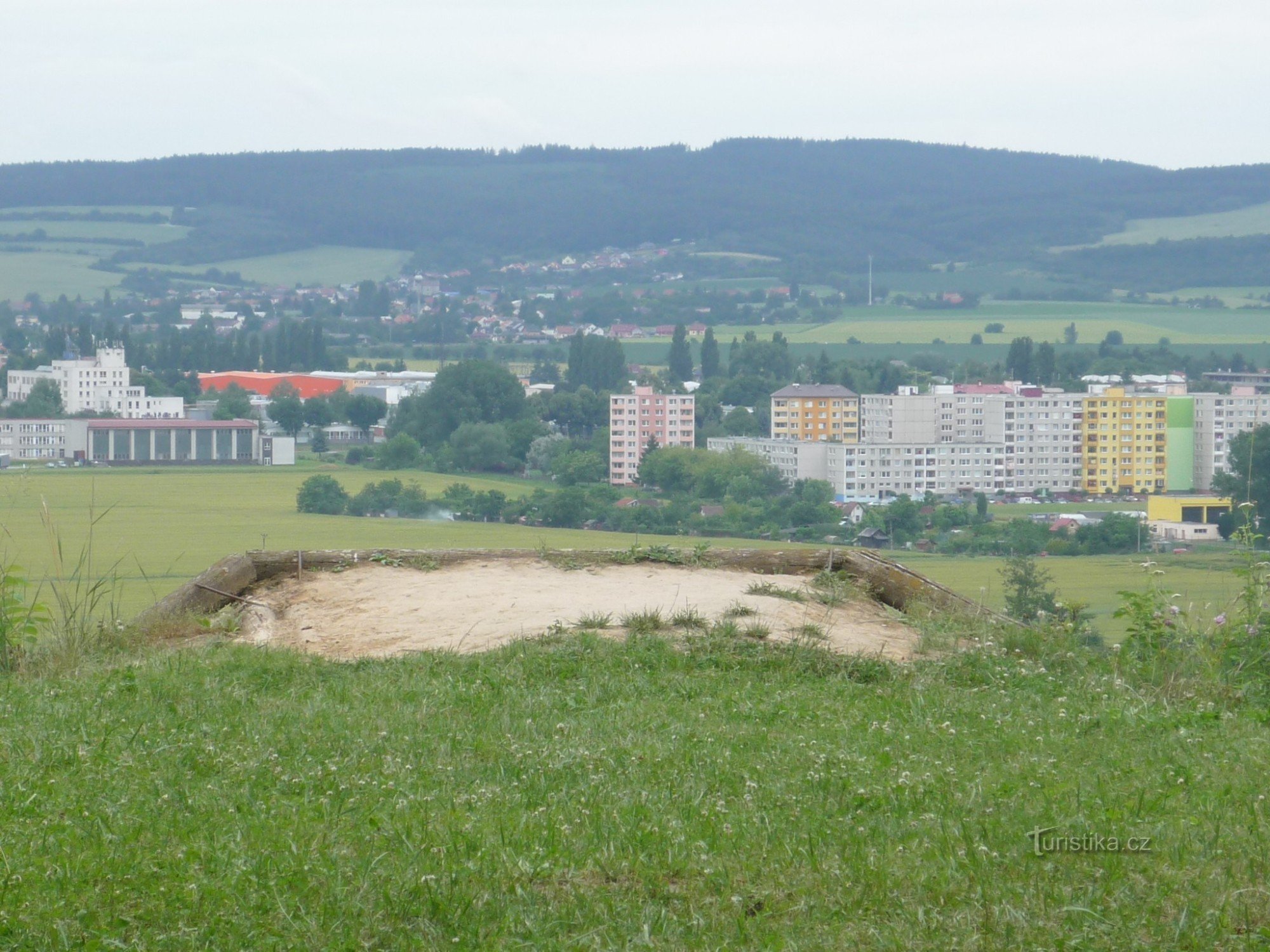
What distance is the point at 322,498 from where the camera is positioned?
2575 cm

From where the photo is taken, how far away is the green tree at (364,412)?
4884 cm

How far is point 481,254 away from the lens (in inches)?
7436

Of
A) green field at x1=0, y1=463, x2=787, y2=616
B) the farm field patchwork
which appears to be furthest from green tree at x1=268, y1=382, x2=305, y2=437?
the farm field patchwork

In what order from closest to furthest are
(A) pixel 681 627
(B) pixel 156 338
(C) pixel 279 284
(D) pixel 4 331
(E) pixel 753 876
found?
1. (E) pixel 753 876
2. (A) pixel 681 627
3. (B) pixel 156 338
4. (D) pixel 4 331
5. (C) pixel 279 284

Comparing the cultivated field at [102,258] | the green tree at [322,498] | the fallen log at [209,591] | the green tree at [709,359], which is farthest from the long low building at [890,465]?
the cultivated field at [102,258]

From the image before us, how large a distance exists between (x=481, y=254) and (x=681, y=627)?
7319 inches

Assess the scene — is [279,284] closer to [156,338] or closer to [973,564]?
[156,338]

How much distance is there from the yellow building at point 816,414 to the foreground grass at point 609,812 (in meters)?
43.6

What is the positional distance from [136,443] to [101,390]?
54.3 ft

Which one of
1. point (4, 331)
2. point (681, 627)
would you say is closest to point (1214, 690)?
point (681, 627)

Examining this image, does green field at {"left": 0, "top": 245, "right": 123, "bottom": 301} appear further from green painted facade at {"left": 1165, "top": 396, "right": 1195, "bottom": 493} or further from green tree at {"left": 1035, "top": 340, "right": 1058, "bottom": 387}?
green painted facade at {"left": 1165, "top": 396, "right": 1195, "bottom": 493}

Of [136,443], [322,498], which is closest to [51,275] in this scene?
[136,443]

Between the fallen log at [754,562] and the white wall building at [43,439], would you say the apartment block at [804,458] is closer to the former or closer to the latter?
the white wall building at [43,439]

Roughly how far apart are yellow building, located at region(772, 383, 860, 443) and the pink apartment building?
320 centimetres
